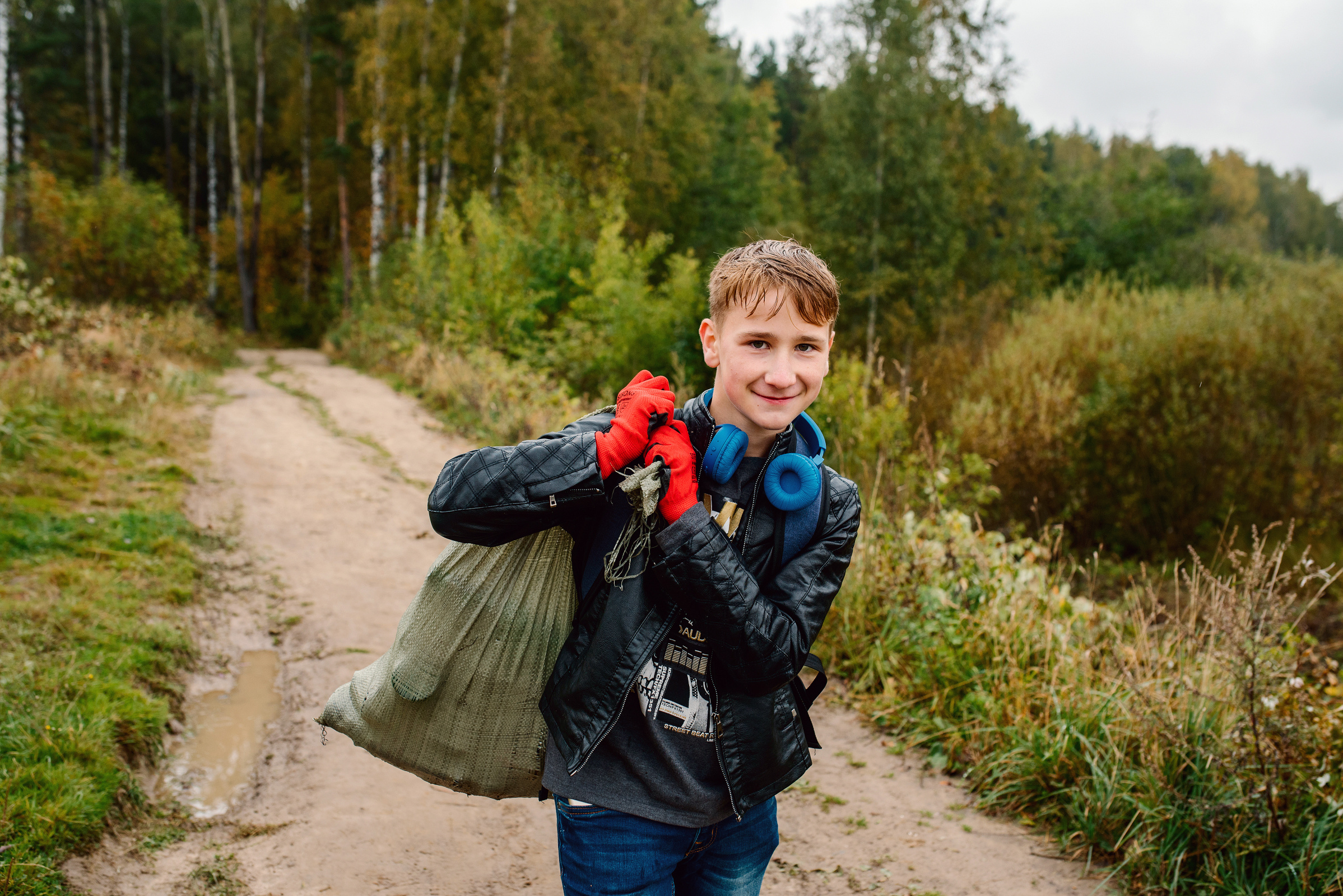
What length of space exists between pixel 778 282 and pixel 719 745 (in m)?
0.84

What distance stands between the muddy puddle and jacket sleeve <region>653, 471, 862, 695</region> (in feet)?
8.23

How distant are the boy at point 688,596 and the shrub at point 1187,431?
6993mm

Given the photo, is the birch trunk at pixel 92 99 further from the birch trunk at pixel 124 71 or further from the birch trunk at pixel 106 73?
the birch trunk at pixel 124 71

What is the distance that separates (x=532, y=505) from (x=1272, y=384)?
9380 mm

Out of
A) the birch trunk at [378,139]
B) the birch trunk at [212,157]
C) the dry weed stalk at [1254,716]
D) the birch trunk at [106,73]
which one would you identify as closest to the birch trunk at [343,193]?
the birch trunk at [378,139]

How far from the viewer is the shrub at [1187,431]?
26.4ft

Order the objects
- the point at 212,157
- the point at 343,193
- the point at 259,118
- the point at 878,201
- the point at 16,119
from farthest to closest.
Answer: the point at 212,157 < the point at 343,193 < the point at 259,118 < the point at 16,119 < the point at 878,201

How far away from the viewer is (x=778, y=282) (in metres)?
1.46

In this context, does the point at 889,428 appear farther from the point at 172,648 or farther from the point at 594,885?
the point at 594,885

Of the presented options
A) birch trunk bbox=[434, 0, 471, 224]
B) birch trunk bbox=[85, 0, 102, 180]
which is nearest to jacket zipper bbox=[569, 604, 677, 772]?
birch trunk bbox=[434, 0, 471, 224]

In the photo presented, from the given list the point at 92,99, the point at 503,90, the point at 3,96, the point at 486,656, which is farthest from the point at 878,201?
the point at 92,99

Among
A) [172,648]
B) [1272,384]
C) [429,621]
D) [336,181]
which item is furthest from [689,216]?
[429,621]

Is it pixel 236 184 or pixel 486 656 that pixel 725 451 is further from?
pixel 236 184

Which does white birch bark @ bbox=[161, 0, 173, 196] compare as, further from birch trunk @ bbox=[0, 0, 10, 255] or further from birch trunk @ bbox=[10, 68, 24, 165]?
birch trunk @ bbox=[0, 0, 10, 255]
